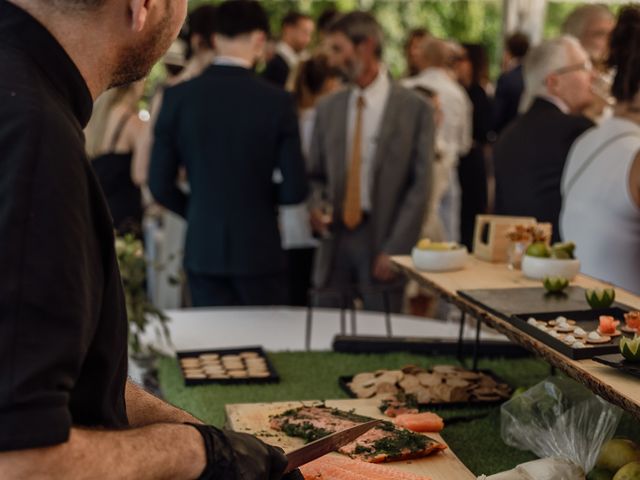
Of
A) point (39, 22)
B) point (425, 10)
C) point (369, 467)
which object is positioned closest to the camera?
point (39, 22)

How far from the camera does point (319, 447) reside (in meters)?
1.48

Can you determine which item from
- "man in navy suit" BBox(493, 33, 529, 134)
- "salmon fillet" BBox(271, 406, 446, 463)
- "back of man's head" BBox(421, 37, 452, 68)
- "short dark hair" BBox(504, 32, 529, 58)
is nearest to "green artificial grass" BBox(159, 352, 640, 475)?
"salmon fillet" BBox(271, 406, 446, 463)

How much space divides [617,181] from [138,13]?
2.08m

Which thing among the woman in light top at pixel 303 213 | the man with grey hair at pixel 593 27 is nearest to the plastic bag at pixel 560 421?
the woman in light top at pixel 303 213

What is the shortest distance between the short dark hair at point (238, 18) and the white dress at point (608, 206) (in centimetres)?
135

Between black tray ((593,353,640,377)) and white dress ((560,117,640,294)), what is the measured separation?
1404 mm

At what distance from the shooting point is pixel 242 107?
3.73 m

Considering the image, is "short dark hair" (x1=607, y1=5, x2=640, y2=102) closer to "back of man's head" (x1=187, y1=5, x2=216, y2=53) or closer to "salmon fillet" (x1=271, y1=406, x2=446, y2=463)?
"salmon fillet" (x1=271, y1=406, x2=446, y2=463)

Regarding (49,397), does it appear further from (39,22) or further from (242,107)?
(242,107)

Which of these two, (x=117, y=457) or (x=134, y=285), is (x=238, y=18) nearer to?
(x=134, y=285)

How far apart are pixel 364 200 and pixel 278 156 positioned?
64 cm

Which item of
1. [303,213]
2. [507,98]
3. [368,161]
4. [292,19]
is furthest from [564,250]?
[292,19]

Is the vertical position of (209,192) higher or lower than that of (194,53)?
lower

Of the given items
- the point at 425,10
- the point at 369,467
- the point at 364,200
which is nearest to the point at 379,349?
the point at 369,467
